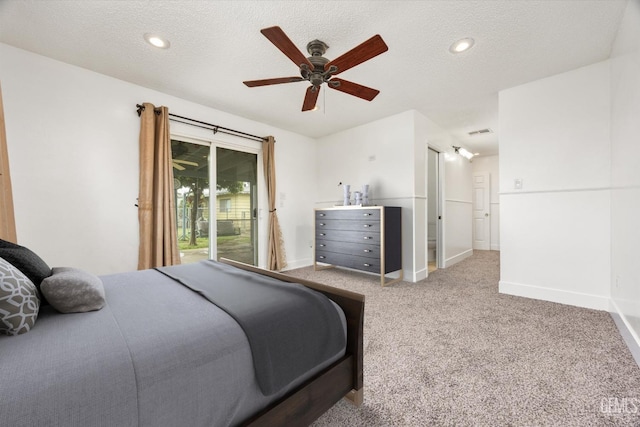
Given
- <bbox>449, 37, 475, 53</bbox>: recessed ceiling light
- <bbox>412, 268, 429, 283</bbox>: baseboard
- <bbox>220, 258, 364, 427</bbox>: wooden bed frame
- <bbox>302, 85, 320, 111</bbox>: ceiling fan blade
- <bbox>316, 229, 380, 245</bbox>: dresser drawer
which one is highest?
<bbox>449, 37, 475, 53</bbox>: recessed ceiling light

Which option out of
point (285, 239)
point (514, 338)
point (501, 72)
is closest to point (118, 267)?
point (285, 239)

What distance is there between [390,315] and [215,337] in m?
1.99

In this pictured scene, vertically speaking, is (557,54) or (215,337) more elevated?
(557,54)

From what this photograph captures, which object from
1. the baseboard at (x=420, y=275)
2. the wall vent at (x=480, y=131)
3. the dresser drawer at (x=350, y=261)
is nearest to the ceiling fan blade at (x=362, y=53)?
the dresser drawer at (x=350, y=261)

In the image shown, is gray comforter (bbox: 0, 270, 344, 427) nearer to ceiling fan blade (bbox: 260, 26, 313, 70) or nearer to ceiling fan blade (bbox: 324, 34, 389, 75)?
ceiling fan blade (bbox: 260, 26, 313, 70)

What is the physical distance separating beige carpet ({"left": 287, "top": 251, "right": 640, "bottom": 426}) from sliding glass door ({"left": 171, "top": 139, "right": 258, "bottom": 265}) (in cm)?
242

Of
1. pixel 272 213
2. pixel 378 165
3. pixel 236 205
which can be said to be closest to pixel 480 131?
pixel 378 165

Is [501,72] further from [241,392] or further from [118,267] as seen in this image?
[118,267]

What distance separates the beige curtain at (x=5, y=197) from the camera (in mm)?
1991

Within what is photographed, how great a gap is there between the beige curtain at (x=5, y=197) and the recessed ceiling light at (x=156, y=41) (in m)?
1.33

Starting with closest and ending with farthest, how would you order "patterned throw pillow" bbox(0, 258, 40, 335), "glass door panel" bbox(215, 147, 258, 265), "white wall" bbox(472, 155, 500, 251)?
"patterned throw pillow" bbox(0, 258, 40, 335), "glass door panel" bbox(215, 147, 258, 265), "white wall" bbox(472, 155, 500, 251)

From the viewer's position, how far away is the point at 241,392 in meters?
0.87

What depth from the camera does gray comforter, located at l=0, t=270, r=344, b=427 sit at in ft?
2.02

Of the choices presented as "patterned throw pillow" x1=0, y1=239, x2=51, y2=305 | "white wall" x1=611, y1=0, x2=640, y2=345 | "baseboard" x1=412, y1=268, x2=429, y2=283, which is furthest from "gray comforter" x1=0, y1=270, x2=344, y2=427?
"baseboard" x1=412, y1=268, x2=429, y2=283
